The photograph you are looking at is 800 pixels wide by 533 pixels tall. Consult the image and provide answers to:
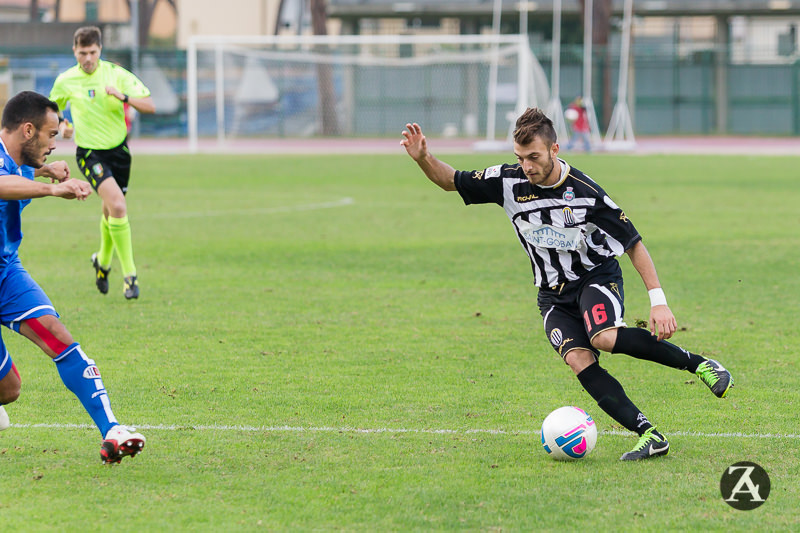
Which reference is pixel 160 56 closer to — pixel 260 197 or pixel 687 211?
pixel 260 197

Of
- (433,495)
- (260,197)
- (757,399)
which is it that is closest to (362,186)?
(260,197)

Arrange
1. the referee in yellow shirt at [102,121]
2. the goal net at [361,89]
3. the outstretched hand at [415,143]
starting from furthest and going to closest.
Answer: the goal net at [361,89] < the referee in yellow shirt at [102,121] < the outstretched hand at [415,143]

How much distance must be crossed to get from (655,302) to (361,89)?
40014 millimetres

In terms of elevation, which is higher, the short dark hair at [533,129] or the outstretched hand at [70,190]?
the short dark hair at [533,129]

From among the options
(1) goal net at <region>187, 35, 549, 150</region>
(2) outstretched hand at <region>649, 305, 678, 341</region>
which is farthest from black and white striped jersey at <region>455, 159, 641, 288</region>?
(1) goal net at <region>187, 35, 549, 150</region>

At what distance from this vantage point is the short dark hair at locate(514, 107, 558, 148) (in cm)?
536

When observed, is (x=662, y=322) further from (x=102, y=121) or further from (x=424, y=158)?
(x=102, y=121)

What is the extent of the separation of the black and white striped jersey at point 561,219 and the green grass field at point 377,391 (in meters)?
0.95

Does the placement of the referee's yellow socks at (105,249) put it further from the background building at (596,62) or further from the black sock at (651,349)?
the background building at (596,62)

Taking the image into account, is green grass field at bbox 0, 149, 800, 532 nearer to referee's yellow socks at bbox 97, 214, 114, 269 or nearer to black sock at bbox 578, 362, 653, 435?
black sock at bbox 578, 362, 653, 435

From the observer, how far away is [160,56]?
44.1 m

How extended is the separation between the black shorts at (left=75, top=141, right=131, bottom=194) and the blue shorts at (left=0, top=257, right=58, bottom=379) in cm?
528

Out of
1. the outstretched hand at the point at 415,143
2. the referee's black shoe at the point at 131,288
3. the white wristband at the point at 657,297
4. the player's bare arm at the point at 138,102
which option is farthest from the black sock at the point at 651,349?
the player's bare arm at the point at 138,102

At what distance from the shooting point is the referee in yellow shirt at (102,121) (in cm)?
1030
